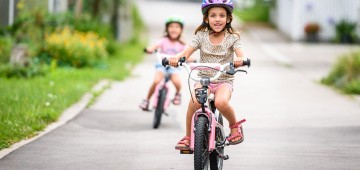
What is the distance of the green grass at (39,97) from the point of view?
10.6 metres

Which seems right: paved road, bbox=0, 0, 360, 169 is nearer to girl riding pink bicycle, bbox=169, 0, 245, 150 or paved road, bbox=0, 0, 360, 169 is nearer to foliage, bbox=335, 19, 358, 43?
girl riding pink bicycle, bbox=169, 0, 245, 150

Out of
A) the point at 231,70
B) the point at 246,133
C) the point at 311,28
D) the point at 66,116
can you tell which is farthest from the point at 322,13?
the point at 231,70

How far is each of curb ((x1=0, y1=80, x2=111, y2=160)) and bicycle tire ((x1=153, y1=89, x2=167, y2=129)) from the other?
4.21 feet

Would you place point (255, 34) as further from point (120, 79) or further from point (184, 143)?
point (184, 143)

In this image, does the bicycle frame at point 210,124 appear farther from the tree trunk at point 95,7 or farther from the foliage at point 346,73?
the tree trunk at point 95,7

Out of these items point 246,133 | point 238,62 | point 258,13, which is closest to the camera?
point 238,62

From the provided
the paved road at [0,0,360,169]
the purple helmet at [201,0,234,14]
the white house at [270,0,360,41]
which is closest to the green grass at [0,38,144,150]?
the paved road at [0,0,360,169]

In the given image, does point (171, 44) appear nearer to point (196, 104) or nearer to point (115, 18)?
point (196, 104)

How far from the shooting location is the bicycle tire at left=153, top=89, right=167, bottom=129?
1188cm

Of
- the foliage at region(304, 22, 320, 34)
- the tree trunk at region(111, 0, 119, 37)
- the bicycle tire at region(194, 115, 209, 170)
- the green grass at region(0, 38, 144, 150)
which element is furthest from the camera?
the foliage at region(304, 22, 320, 34)

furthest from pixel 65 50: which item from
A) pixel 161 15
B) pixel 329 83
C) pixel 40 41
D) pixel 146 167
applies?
pixel 161 15

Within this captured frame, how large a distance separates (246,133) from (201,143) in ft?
13.6

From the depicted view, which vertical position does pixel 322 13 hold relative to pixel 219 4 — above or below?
below

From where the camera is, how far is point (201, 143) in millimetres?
7535
